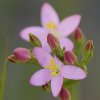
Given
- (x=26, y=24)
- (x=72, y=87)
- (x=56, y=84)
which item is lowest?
(x=26, y=24)

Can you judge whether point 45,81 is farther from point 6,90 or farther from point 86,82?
point 86,82

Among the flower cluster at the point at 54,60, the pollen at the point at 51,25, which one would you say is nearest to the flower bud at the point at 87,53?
the flower cluster at the point at 54,60

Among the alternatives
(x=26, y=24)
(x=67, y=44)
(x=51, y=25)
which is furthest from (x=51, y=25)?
(x=26, y=24)

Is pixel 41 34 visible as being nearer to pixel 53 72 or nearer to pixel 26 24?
pixel 53 72

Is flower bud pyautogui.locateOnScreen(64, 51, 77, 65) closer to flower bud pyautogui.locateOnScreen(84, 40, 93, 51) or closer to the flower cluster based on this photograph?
the flower cluster

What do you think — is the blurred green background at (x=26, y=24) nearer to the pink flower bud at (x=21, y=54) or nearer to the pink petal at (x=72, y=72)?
the pink flower bud at (x=21, y=54)

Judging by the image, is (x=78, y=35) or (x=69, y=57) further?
(x=78, y=35)

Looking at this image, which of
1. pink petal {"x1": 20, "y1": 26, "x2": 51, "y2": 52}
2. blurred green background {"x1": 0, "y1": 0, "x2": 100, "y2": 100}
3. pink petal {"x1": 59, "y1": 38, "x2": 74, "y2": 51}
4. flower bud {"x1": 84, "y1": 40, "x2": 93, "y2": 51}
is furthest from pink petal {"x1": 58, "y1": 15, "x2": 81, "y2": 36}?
blurred green background {"x1": 0, "y1": 0, "x2": 100, "y2": 100}
